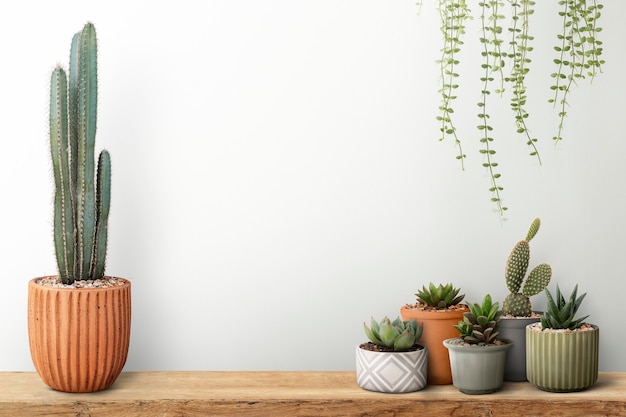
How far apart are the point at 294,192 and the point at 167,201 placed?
290mm

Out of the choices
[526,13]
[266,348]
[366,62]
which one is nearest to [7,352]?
[266,348]

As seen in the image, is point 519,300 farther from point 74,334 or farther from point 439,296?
point 74,334

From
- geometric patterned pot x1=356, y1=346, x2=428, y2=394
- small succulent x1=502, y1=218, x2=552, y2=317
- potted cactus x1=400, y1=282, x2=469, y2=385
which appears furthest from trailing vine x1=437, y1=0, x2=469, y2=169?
geometric patterned pot x1=356, y1=346, x2=428, y2=394

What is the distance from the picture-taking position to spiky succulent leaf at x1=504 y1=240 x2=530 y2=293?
167 cm

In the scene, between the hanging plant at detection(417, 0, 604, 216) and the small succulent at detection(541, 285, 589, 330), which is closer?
the small succulent at detection(541, 285, 589, 330)

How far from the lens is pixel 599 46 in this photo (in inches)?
69.4

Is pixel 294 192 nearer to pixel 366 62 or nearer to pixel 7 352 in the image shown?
pixel 366 62

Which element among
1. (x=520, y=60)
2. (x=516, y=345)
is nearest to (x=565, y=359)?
(x=516, y=345)

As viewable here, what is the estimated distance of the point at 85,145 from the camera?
1.59 m

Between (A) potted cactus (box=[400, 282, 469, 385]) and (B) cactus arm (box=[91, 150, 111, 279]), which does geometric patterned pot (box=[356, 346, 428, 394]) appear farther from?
(B) cactus arm (box=[91, 150, 111, 279])

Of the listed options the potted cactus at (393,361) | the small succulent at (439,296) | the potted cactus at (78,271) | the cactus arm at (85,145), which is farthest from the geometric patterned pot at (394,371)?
the cactus arm at (85,145)

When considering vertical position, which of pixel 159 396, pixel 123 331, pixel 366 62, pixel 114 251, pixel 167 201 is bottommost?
pixel 159 396

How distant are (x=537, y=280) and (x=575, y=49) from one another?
535 mm

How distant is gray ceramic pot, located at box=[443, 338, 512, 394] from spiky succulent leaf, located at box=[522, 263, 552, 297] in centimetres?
18
